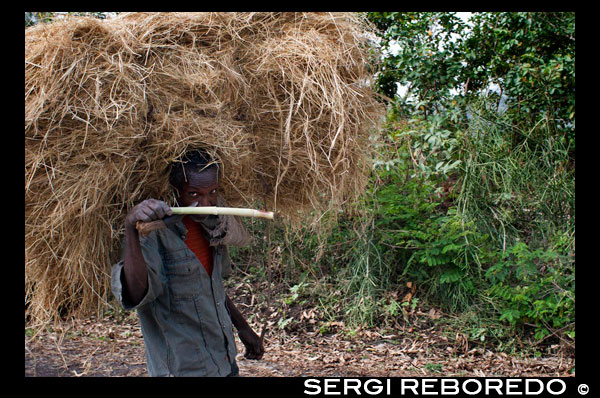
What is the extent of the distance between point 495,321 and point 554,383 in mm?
824

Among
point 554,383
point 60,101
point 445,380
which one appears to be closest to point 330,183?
point 60,101

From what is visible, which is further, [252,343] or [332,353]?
[332,353]

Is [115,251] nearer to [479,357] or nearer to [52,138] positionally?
[52,138]

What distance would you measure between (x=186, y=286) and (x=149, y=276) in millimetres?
236

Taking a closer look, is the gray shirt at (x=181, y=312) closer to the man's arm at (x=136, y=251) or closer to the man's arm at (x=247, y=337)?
the man's arm at (x=136, y=251)

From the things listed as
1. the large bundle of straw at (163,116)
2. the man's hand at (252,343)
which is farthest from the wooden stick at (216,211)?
the man's hand at (252,343)

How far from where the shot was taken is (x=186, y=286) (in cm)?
205

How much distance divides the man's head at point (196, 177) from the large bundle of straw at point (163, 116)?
53 mm

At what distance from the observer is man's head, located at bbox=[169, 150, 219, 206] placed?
76.1 inches

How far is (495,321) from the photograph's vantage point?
166 inches

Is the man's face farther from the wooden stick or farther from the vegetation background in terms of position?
the vegetation background

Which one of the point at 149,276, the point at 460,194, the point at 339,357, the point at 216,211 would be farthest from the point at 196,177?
the point at 460,194

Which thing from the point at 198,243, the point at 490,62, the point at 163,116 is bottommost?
the point at 198,243

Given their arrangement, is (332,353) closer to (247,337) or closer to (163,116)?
(247,337)
